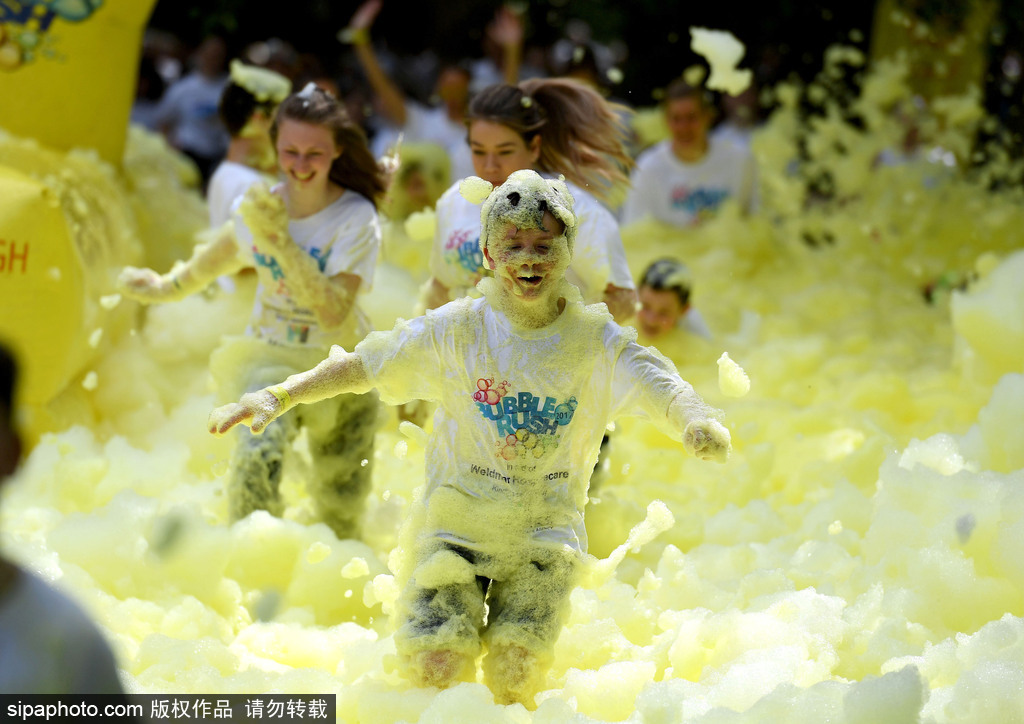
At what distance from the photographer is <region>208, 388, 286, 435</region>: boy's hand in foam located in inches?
89.4

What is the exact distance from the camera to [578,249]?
128 inches

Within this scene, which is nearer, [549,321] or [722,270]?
[549,321]

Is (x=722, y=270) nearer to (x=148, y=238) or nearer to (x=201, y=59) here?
(x=148, y=238)

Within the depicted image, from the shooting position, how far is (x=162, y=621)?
9.62 ft

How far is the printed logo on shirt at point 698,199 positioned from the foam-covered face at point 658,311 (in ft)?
4.20

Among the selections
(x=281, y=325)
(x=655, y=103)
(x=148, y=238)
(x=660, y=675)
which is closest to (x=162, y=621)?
(x=281, y=325)

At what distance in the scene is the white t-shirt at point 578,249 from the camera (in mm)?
3262

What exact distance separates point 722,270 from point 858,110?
176 centimetres

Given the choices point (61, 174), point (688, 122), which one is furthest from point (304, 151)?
point (688, 122)

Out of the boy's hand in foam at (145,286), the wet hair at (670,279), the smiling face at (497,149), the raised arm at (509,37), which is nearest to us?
the smiling face at (497,149)

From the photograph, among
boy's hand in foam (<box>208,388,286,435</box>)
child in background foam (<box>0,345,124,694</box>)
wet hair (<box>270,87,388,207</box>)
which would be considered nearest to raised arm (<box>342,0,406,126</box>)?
wet hair (<box>270,87,388,207</box>)

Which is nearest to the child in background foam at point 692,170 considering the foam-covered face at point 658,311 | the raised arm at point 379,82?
the foam-covered face at point 658,311

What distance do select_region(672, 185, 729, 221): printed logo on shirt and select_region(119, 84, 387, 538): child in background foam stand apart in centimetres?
255

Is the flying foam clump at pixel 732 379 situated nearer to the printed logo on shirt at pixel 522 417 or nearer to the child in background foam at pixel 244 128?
the printed logo on shirt at pixel 522 417
